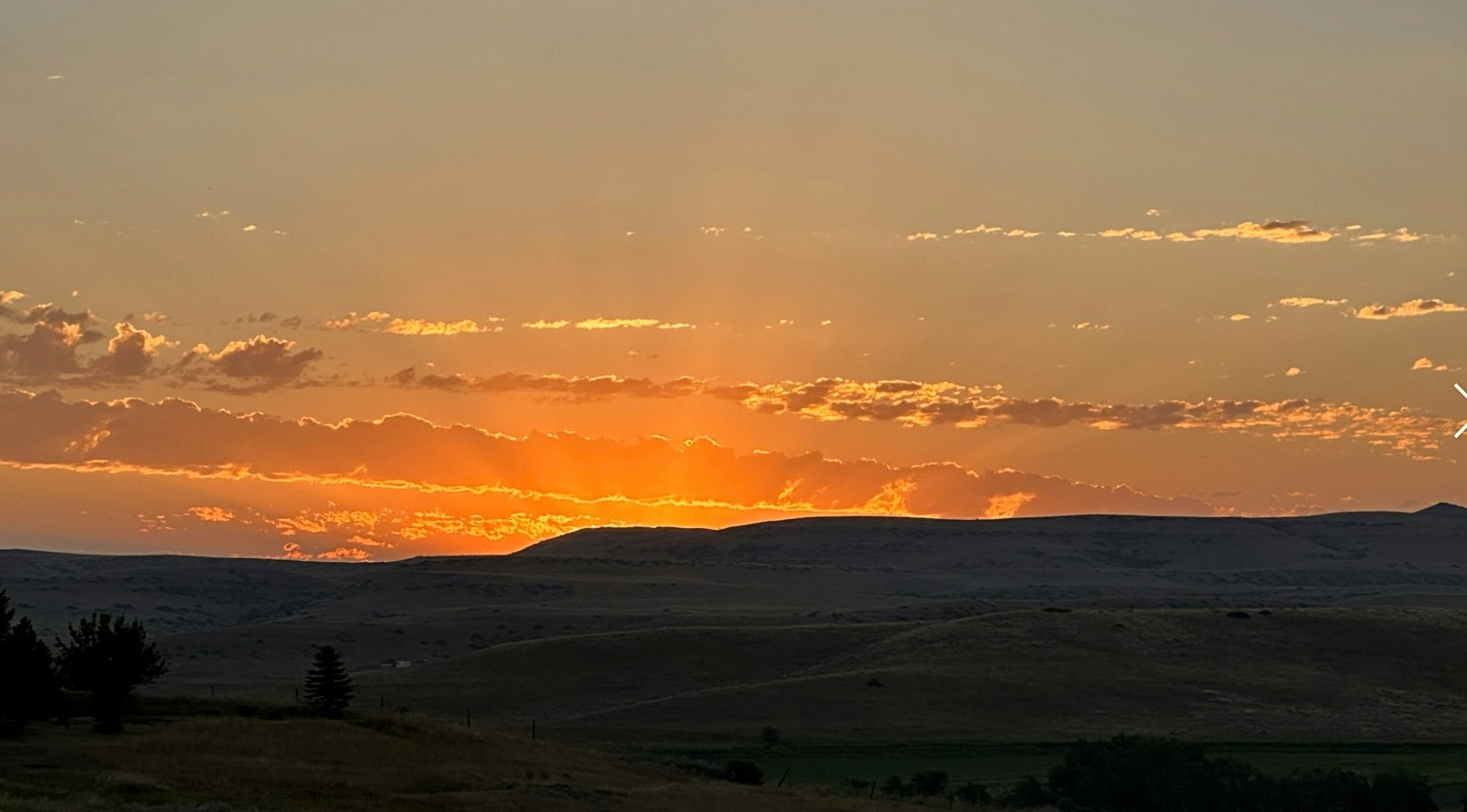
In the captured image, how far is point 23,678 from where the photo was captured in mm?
52969

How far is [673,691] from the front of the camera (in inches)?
4616

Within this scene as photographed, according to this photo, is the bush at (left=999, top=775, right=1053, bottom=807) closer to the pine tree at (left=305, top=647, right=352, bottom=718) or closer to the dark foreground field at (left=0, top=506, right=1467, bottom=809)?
the dark foreground field at (left=0, top=506, right=1467, bottom=809)

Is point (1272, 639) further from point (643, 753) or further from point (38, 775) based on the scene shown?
point (38, 775)

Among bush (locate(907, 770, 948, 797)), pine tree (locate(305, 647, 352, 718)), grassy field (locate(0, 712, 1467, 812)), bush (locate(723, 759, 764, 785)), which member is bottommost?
bush (locate(907, 770, 948, 797))

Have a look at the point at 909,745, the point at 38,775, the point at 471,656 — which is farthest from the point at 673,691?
the point at 38,775

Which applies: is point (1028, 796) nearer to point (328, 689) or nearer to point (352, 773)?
point (328, 689)

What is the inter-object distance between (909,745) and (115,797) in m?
57.8

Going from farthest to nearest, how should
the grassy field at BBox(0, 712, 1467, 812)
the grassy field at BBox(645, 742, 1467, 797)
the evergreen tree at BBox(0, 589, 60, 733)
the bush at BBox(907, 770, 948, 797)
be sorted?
the grassy field at BBox(645, 742, 1467, 797), the bush at BBox(907, 770, 948, 797), the evergreen tree at BBox(0, 589, 60, 733), the grassy field at BBox(0, 712, 1467, 812)

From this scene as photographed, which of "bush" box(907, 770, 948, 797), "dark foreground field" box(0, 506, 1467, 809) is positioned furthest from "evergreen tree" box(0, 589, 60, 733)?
"bush" box(907, 770, 948, 797)

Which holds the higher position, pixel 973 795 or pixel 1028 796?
pixel 973 795

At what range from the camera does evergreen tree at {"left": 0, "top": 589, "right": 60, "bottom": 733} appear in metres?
51.9

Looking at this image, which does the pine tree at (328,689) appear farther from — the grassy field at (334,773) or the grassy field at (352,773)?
the grassy field at (334,773)

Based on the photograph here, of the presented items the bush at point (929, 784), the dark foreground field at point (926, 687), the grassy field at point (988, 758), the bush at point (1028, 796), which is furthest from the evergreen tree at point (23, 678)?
the bush at point (1028, 796)

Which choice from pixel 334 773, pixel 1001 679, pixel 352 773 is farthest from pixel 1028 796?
pixel 1001 679
